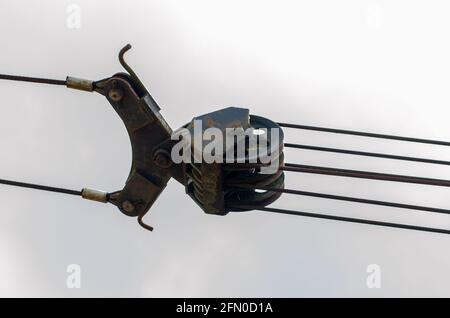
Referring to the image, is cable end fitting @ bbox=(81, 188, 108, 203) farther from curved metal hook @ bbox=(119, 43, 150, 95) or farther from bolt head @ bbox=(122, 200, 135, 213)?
curved metal hook @ bbox=(119, 43, 150, 95)

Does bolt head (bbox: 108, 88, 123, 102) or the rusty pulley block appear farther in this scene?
bolt head (bbox: 108, 88, 123, 102)

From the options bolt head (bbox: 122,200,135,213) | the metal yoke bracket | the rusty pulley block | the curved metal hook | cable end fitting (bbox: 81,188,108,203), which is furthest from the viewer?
bolt head (bbox: 122,200,135,213)

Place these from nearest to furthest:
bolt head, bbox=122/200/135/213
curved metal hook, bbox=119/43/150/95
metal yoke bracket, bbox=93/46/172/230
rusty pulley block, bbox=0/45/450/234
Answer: rusty pulley block, bbox=0/45/450/234 → curved metal hook, bbox=119/43/150/95 → metal yoke bracket, bbox=93/46/172/230 → bolt head, bbox=122/200/135/213

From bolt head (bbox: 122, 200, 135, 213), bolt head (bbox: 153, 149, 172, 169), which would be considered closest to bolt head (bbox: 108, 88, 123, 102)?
bolt head (bbox: 153, 149, 172, 169)

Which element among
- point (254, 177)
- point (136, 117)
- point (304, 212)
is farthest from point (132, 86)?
point (304, 212)

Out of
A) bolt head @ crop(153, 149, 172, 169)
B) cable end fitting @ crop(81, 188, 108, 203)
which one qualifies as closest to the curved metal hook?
bolt head @ crop(153, 149, 172, 169)

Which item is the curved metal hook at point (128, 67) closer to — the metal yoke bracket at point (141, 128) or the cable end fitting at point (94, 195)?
the metal yoke bracket at point (141, 128)

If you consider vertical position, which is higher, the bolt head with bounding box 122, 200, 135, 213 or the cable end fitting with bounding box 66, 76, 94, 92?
the cable end fitting with bounding box 66, 76, 94, 92

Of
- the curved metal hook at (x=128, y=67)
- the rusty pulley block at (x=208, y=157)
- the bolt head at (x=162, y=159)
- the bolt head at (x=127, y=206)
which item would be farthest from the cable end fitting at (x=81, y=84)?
the bolt head at (x=127, y=206)

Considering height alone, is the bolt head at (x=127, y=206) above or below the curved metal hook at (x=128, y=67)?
below

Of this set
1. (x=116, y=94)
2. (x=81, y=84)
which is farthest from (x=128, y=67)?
(x=81, y=84)

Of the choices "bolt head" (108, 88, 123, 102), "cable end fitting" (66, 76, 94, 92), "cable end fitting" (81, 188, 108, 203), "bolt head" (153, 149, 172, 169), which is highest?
"cable end fitting" (66, 76, 94, 92)

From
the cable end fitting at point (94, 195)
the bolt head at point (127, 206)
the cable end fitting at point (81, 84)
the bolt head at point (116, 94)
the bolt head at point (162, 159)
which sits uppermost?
the cable end fitting at point (81, 84)

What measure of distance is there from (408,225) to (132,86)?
3.37 m
